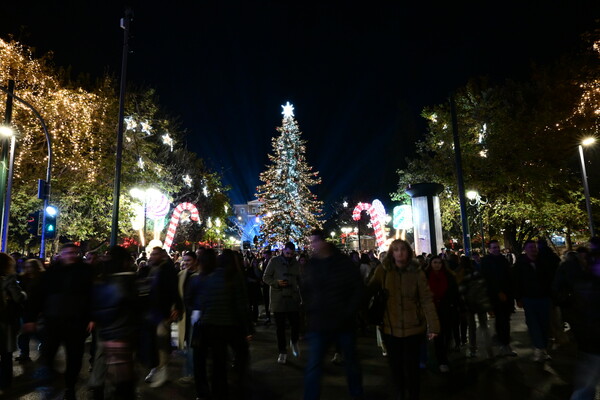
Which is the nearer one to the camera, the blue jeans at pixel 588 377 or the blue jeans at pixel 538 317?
the blue jeans at pixel 588 377

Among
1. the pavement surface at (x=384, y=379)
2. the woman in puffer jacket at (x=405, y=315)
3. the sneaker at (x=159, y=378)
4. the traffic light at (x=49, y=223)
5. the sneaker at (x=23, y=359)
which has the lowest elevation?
the pavement surface at (x=384, y=379)

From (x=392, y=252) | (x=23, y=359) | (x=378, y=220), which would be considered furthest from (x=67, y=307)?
(x=378, y=220)

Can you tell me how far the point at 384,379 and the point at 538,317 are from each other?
322 cm

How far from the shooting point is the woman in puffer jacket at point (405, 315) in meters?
4.47

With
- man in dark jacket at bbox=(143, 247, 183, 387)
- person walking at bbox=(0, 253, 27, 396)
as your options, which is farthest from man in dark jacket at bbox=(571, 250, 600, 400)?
person walking at bbox=(0, 253, 27, 396)

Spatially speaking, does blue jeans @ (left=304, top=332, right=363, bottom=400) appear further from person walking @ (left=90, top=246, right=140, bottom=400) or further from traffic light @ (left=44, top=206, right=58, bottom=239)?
traffic light @ (left=44, top=206, right=58, bottom=239)

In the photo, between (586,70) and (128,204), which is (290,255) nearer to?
(128,204)

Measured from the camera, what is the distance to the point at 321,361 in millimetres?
4426

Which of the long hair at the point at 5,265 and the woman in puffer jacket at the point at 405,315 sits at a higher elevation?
the long hair at the point at 5,265

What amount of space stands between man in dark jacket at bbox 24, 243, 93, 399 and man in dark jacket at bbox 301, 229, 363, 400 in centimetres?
287

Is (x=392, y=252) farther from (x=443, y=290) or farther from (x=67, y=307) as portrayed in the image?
(x=67, y=307)

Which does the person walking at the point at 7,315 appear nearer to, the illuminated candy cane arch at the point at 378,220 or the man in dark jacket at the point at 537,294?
the man in dark jacket at the point at 537,294

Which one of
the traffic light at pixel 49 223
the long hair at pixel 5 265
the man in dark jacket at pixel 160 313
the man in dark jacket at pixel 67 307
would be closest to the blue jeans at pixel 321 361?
the man in dark jacket at pixel 160 313

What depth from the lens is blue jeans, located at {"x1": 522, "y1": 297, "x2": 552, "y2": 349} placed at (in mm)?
7211
